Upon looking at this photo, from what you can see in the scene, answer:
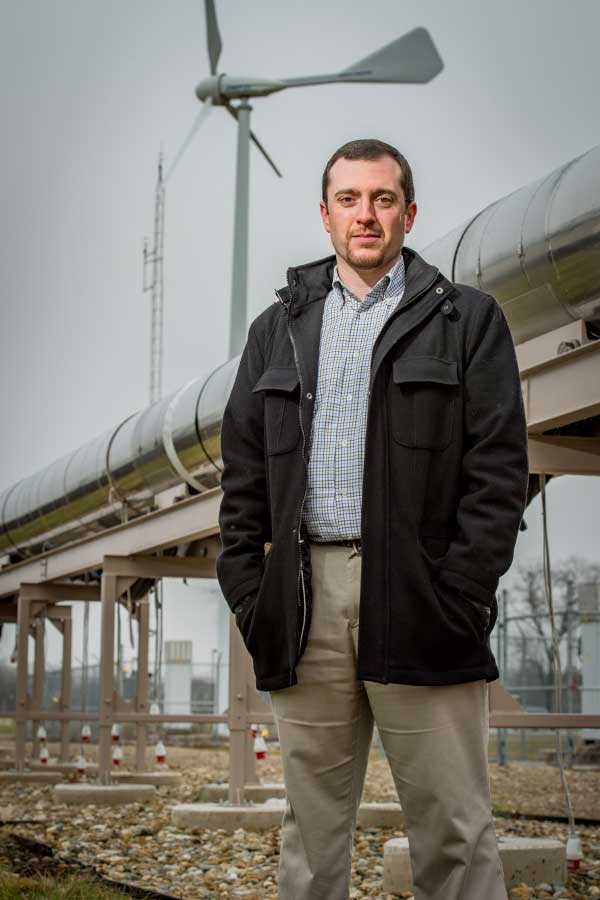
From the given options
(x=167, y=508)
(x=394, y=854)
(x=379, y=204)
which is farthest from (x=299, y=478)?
(x=167, y=508)

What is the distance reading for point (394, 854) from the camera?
5.03m

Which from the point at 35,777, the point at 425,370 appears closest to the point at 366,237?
the point at 425,370

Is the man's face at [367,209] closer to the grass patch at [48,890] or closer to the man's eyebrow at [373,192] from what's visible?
the man's eyebrow at [373,192]

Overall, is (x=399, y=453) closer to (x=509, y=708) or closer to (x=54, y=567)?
(x=509, y=708)

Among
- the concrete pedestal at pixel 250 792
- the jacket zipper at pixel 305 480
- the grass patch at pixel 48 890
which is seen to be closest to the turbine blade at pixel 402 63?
the concrete pedestal at pixel 250 792

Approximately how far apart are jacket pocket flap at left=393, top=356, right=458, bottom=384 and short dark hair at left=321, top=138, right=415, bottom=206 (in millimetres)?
371

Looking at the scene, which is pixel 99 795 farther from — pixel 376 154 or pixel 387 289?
pixel 376 154

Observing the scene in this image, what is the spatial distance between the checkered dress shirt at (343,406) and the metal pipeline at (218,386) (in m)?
2.24

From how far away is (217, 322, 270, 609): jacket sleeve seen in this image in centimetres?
237

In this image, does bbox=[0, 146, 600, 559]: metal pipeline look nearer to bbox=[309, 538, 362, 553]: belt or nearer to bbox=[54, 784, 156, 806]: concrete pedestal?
bbox=[54, 784, 156, 806]: concrete pedestal

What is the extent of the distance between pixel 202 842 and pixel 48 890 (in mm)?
2945

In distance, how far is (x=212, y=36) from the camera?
1775 centimetres

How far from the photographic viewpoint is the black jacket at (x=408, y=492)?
7.17 feet

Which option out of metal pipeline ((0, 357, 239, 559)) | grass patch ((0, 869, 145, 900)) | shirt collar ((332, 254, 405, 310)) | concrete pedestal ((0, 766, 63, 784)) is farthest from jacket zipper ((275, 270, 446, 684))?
concrete pedestal ((0, 766, 63, 784))
